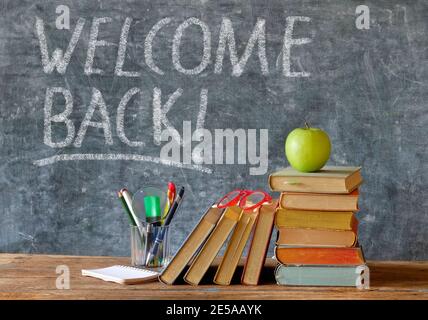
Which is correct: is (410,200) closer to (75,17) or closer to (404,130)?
(404,130)

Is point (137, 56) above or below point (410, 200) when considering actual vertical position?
above

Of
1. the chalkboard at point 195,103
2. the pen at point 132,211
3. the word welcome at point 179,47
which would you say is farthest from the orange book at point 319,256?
the word welcome at point 179,47

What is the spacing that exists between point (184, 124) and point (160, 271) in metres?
0.65

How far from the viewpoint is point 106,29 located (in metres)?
2.36

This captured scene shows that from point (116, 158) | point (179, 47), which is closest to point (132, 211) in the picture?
point (116, 158)

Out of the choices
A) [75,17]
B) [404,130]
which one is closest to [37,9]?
[75,17]

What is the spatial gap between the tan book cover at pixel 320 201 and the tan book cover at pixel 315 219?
1 cm

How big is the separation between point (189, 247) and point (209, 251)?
0.05 metres

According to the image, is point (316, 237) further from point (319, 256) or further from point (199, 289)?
point (199, 289)

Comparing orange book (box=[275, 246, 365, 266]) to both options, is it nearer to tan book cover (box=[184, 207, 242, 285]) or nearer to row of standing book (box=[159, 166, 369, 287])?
row of standing book (box=[159, 166, 369, 287])

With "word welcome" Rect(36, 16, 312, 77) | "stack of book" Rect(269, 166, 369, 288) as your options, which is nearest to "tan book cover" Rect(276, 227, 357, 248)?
"stack of book" Rect(269, 166, 369, 288)

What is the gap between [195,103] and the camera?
2357 millimetres
